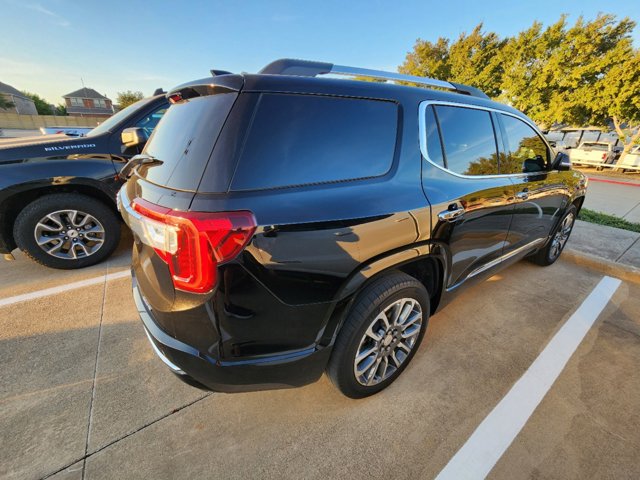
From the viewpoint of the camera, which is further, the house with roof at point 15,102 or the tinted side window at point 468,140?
the house with roof at point 15,102

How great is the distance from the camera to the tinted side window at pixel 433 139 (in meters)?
1.83

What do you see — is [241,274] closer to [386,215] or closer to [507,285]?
[386,215]

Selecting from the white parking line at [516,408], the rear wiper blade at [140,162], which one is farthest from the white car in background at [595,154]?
the rear wiper blade at [140,162]

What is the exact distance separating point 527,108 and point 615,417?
20258 mm

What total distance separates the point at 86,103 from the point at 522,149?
8876 cm

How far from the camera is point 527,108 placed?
1708 cm

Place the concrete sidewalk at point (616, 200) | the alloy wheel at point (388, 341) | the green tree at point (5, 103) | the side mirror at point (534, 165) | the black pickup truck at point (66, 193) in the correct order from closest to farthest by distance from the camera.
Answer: the alloy wheel at point (388, 341) < the side mirror at point (534, 165) < the black pickup truck at point (66, 193) < the concrete sidewalk at point (616, 200) < the green tree at point (5, 103)

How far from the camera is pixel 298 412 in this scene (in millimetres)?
1849

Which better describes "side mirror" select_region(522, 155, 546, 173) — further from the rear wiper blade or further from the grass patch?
the grass patch

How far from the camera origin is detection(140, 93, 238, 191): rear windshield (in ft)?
4.22

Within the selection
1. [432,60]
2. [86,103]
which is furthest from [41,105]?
[432,60]

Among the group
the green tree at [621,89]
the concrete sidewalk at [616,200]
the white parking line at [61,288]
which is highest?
the green tree at [621,89]

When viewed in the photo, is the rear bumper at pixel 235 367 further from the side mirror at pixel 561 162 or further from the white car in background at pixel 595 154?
the white car in background at pixel 595 154

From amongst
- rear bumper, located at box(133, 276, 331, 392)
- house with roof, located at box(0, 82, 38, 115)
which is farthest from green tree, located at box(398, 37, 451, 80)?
house with roof, located at box(0, 82, 38, 115)
